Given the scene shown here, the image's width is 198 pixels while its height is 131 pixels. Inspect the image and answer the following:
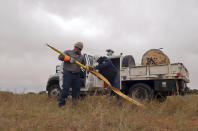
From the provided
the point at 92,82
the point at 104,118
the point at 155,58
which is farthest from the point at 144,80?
the point at 104,118

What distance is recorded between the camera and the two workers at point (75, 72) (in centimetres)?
554

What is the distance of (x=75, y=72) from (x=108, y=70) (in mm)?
1111

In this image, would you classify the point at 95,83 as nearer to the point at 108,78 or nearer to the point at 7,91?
the point at 108,78

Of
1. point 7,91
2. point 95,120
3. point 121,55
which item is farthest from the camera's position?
point 7,91

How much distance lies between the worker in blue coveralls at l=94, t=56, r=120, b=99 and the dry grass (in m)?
0.64

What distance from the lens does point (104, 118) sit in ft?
12.6

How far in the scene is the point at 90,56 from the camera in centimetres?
837

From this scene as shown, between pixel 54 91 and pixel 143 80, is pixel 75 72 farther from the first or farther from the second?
pixel 54 91

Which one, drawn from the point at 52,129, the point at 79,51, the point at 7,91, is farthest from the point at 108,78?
the point at 7,91

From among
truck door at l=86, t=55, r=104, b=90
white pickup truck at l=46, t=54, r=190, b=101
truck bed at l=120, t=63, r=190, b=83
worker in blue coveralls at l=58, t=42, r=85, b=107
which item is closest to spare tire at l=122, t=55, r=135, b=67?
white pickup truck at l=46, t=54, r=190, b=101

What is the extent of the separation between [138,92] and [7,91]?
5662 mm

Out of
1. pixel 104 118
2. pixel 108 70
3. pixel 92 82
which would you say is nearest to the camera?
pixel 104 118

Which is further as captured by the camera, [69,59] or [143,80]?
[143,80]

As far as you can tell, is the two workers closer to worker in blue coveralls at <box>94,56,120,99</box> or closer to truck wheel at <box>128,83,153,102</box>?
worker in blue coveralls at <box>94,56,120,99</box>
